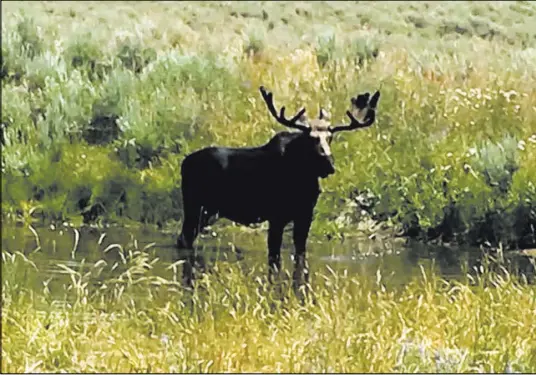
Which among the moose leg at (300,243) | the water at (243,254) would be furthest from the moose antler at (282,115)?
the water at (243,254)

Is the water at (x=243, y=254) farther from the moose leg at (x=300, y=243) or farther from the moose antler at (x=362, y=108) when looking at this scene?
the moose antler at (x=362, y=108)

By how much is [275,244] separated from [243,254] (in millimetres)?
167

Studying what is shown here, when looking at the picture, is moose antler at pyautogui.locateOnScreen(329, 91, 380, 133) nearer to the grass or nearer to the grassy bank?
the grassy bank

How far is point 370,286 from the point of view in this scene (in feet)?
16.3

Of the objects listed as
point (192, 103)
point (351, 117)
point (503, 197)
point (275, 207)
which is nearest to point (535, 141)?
point (503, 197)

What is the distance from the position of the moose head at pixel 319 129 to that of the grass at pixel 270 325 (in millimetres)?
475

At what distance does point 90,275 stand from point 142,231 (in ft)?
1.52

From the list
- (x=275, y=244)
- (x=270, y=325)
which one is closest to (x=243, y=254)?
(x=275, y=244)

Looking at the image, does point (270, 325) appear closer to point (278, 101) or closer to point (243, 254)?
point (243, 254)

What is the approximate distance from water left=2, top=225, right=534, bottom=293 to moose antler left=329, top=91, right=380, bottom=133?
1.75 ft

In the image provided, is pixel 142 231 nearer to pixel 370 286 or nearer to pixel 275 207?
pixel 275 207

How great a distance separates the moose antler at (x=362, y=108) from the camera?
513 cm

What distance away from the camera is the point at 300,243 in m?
5.24

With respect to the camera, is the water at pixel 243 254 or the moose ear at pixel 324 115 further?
the moose ear at pixel 324 115
